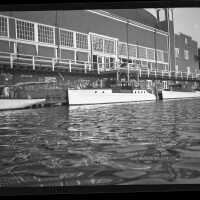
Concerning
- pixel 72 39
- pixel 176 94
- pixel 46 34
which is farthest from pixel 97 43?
pixel 176 94

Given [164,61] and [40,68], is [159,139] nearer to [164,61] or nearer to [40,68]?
[40,68]

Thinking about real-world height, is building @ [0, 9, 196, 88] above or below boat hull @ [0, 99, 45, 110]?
above

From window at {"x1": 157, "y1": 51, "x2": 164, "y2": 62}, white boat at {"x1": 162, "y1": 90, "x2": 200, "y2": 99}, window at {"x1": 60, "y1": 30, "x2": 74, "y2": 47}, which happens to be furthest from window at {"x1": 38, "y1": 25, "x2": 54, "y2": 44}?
white boat at {"x1": 162, "y1": 90, "x2": 200, "y2": 99}

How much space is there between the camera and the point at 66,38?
829 inches

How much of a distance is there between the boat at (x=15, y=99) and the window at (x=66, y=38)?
418 centimetres

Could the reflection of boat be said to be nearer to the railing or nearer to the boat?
the railing

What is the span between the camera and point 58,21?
20.7m

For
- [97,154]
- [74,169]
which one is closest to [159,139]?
[97,154]

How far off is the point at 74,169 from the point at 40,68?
16.0 metres

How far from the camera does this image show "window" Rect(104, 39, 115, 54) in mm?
24359

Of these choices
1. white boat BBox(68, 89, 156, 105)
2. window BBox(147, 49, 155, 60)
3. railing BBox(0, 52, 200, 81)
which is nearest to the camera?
railing BBox(0, 52, 200, 81)

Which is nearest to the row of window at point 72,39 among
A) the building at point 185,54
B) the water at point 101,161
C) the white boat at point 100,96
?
the white boat at point 100,96

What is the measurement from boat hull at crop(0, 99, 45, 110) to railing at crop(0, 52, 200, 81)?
188cm

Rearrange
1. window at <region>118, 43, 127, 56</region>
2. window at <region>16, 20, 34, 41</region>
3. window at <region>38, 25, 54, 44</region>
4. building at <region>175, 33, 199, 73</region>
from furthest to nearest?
1. building at <region>175, 33, 199, 73</region>
2. window at <region>118, 43, 127, 56</region>
3. window at <region>38, 25, 54, 44</region>
4. window at <region>16, 20, 34, 41</region>
